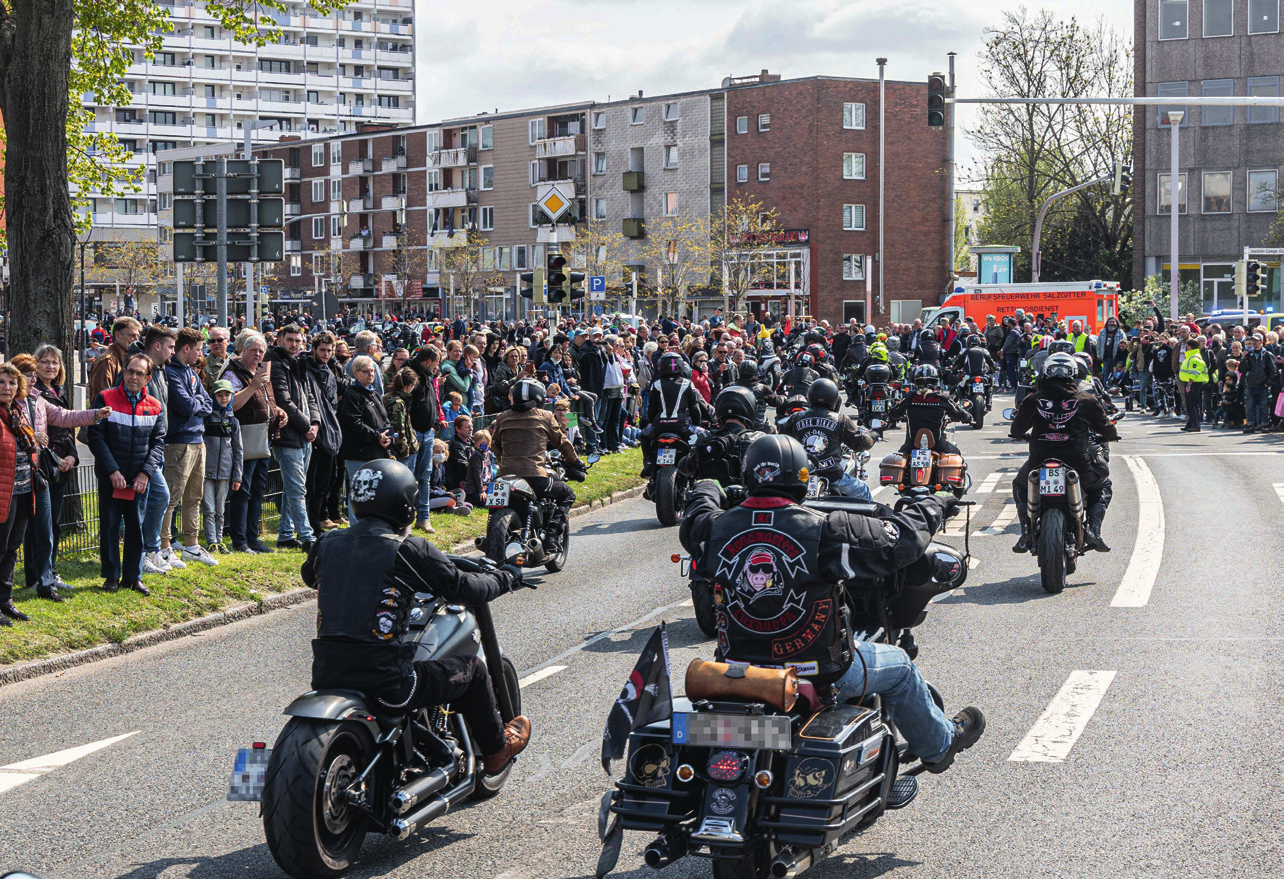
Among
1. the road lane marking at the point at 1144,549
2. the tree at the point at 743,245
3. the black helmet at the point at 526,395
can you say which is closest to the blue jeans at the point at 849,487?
the road lane marking at the point at 1144,549

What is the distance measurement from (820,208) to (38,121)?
2308 inches

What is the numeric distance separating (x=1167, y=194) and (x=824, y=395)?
54.8 metres

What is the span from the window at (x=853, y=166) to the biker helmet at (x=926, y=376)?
57.0m

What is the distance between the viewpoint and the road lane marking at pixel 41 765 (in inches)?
274

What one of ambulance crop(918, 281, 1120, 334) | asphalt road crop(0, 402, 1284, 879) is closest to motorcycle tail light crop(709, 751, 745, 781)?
asphalt road crop(0, 402, 1284, 879)

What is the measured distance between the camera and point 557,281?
22.8m

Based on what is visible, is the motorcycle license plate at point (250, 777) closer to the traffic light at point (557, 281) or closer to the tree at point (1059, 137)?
the traffic light at point (557, 281)

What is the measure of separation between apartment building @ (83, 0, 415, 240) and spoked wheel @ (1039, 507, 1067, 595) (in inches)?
4362

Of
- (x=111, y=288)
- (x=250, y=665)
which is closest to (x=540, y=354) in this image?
(x=250, y=665)

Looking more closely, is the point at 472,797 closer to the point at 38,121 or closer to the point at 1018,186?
the point at 38,121

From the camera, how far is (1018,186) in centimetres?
6688

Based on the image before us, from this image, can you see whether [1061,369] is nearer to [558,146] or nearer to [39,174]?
[39,174]

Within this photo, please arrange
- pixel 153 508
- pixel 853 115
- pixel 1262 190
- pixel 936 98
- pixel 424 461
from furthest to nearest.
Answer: pixel 853 115 → pixel 1262 190 → pixel 936 98 → pixel 424 461 → pixel 153 508

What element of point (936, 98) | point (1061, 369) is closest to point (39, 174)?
point (1061, 369)
